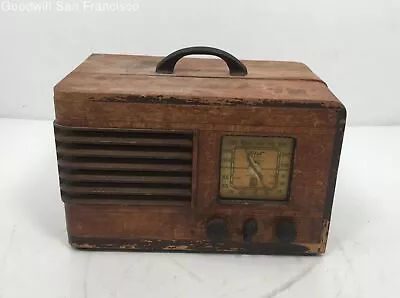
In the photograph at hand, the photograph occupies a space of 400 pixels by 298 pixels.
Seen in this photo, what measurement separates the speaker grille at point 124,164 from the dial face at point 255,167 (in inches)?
3.4

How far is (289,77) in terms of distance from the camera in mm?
1375

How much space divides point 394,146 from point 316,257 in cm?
93

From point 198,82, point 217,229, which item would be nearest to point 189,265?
point 217,229

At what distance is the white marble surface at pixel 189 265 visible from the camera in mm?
1139

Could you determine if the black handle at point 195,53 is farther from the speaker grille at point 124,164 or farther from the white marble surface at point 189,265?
the white marble surface at point 189,265

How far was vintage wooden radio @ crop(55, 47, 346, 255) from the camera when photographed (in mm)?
1145

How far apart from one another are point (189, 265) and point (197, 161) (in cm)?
25

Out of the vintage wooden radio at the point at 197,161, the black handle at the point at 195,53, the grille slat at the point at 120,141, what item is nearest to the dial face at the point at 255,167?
the vintage wooden radio at the point at 197,161

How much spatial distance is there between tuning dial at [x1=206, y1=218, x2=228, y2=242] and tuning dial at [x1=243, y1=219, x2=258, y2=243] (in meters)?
0.04

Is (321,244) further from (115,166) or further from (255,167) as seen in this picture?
(115,166)

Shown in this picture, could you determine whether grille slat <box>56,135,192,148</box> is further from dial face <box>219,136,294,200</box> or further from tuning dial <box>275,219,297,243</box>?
tuning dial <box>275,219,297,243</box>

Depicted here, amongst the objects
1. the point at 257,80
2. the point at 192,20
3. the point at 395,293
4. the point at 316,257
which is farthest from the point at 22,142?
the point at 395,293

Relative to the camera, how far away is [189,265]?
123cm

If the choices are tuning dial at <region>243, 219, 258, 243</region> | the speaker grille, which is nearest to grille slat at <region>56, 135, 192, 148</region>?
the speaker grille
